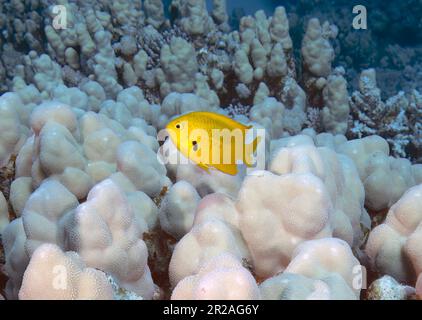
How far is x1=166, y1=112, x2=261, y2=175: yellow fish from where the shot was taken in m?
1.91

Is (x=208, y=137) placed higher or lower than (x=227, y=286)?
higher

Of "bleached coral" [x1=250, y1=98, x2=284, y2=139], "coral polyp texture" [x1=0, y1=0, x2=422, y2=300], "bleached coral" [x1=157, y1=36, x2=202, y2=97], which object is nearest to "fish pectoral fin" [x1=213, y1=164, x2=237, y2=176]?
"coral polyp texture" [x1=0, y1=0, x2=422, y2=300]

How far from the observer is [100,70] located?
18.9 ft

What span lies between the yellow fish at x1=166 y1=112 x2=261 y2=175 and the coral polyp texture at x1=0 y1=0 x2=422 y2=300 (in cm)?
12

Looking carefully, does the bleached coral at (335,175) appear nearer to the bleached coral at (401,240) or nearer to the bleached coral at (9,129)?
the bleached coral at (401,240)

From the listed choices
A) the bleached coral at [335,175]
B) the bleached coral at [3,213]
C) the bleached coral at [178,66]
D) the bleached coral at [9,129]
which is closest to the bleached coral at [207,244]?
the bleached coral at [335,175]

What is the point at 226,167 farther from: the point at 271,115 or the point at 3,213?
the point at 271,115

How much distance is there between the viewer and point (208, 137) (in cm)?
192

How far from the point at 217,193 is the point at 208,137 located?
43 cm

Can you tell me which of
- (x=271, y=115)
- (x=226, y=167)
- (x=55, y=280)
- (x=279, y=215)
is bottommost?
(x=271, y=115)

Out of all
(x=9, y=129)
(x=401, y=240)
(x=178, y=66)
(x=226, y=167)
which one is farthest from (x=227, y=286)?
(x=178, y=66)

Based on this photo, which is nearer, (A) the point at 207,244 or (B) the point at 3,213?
(A) the point at 207,244

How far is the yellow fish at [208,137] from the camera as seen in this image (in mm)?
1914

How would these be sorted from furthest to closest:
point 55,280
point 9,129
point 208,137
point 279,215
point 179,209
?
point 9,129 < point 179,209 < point 279,215 < point 208,137 < point 55,280
